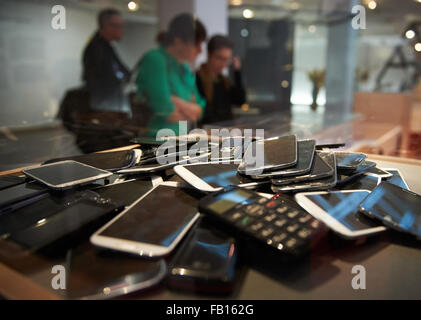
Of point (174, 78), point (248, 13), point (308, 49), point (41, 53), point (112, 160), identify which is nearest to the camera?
point (112, 160)

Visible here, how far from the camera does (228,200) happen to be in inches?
11.7

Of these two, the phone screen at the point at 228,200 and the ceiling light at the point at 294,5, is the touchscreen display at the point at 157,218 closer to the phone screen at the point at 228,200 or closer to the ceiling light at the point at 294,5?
the phone screen at the point at 228,200

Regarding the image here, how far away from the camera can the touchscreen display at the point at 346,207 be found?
290 mm

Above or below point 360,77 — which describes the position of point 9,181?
below

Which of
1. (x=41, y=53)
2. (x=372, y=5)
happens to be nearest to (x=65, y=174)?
(x=372, y=5)

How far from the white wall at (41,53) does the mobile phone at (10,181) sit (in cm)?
141

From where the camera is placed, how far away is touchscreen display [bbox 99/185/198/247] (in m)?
0.26

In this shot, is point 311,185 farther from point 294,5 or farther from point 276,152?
point 294,5

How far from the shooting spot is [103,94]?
176 cm

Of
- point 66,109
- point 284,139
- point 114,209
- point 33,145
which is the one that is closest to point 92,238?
point 114,209

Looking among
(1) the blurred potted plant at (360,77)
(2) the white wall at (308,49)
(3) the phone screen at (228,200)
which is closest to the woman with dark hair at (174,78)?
(3) the phone screen at (228,200)

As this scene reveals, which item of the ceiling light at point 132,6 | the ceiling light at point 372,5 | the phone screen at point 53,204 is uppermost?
the ceiling light at point 132,6

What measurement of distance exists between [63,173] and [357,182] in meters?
0.35
